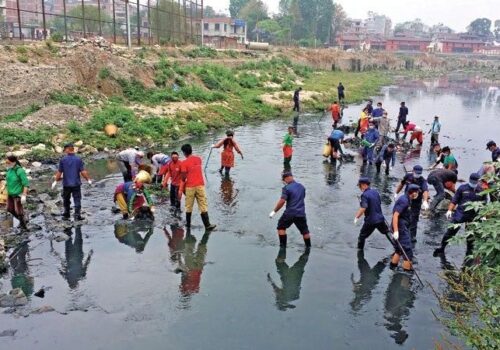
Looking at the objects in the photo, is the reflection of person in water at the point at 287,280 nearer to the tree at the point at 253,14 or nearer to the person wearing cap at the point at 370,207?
the person wearing cap at the point at 370,207

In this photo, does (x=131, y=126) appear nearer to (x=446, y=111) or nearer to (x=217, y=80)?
(x=217, y=80)

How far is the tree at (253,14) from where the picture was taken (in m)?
113

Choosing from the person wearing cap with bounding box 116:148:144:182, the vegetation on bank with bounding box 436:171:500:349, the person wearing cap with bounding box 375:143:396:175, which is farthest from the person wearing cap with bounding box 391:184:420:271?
the person wearing cap with bounding box 375:143:396:175

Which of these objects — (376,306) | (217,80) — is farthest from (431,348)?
(217,80)

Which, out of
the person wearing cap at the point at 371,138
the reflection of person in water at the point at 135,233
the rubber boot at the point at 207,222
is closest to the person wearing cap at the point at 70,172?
the reflection of person in water at the point at 135,233

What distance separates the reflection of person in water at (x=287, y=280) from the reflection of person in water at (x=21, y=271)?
435 cm

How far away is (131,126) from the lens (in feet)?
70.1

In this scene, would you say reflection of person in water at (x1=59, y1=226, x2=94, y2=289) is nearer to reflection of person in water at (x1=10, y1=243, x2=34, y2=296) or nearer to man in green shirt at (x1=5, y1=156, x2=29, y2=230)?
reflection of person in water at (x1=10, y1=243, x2=34, y2=296)

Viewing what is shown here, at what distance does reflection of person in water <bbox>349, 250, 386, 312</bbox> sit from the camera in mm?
8312

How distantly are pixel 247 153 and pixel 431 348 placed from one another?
13.8 meters

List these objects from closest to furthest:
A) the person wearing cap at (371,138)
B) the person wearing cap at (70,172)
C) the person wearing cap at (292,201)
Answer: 1. the person wearing cap at (292,201)
2. the person wearing cap at (70,172)
3. the person wearing cap at (371,138)

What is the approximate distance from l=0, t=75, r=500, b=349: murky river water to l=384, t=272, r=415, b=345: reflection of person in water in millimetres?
20

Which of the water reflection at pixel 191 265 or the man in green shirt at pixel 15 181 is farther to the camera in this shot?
the man in green shirt at pixel 15 181

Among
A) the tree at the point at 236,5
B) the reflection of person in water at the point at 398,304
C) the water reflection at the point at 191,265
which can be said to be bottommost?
the reflection of person in water at the point at 398,304
